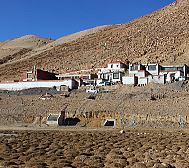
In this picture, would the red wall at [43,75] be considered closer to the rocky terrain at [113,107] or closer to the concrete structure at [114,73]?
the concrete structure at [114,73]

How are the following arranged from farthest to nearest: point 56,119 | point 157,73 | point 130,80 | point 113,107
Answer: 1. point 157,73
2. point 130,80
3. point 113,107
4. point 56,119

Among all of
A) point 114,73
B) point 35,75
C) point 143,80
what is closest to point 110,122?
point 143,80

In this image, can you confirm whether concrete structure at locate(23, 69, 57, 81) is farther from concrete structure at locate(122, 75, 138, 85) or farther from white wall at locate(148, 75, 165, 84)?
white wall at locate(148, 75, 165, 84)

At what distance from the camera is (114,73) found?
4259 cm

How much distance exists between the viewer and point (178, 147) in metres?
10.9

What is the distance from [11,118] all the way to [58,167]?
1994cm

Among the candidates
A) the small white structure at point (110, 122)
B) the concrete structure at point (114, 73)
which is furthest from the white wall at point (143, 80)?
the small white structure at point (110, 122)

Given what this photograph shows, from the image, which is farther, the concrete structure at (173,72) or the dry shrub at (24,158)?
the concrete structure at (173,72)

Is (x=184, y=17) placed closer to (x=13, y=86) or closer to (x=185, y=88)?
(x=185, y=88)

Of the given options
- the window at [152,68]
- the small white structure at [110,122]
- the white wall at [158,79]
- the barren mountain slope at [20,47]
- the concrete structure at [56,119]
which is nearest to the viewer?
Answer: the concrete structure at [56,119]

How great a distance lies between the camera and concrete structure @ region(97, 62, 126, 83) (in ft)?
138

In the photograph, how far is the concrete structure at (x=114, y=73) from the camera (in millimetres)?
42072

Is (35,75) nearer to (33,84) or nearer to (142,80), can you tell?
(33,84)

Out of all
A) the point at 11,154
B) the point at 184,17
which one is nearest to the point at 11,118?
the point at 11,154
